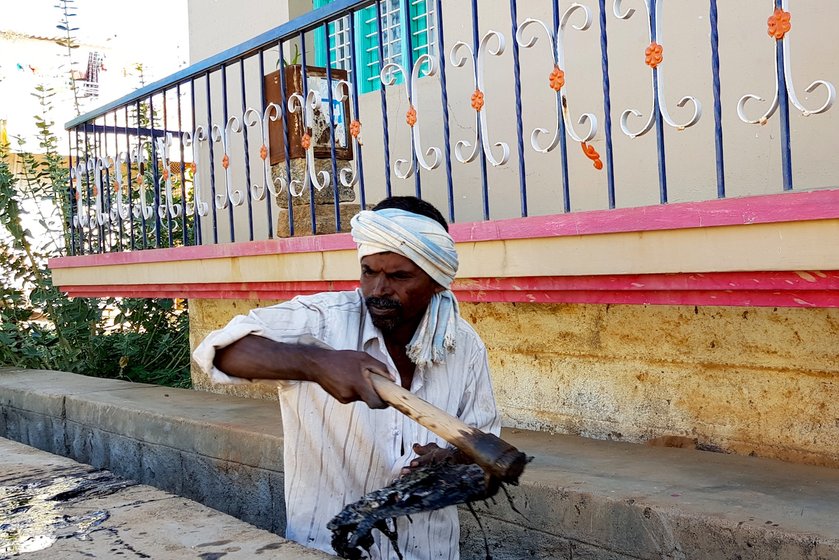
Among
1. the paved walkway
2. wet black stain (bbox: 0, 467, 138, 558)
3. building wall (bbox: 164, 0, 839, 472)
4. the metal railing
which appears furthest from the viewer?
the metal railing

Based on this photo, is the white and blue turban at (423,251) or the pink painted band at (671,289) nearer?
the white and blue turban at (423,251)

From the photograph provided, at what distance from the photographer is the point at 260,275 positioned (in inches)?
209

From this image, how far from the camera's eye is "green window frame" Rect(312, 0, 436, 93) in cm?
613

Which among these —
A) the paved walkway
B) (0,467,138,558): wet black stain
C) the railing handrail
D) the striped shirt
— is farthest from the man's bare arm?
the railing handrail

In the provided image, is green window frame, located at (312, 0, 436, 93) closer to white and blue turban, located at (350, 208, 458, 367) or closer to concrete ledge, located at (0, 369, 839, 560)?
concrete ledge, located at (0, 369, 839, 560)

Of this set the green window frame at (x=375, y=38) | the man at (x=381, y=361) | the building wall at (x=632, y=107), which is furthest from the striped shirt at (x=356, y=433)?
the green window frame at (x=375, y=38)

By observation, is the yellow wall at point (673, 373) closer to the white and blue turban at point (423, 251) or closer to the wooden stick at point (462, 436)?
the white and blue turban at point (423, 251)

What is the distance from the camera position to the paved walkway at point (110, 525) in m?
2.71

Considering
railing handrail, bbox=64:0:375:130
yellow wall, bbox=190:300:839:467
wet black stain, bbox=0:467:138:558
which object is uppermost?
railing handrail, bbox=64:0:375:130

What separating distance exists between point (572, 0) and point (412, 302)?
9.98 ft

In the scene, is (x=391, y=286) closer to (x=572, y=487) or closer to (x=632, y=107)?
(x=572, y=487)

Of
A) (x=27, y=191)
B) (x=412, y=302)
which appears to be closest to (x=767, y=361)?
(x=412, y=302)

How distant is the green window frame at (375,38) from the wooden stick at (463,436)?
4199 mm

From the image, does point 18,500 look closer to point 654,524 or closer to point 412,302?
point 412,302
